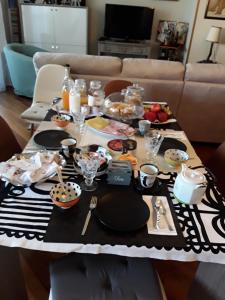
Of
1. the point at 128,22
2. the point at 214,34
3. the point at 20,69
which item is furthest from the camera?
the point at 128,22

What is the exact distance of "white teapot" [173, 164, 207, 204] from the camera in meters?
0.89

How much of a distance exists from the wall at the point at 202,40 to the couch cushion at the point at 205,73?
97.0 inches

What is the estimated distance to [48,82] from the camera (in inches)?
91.0

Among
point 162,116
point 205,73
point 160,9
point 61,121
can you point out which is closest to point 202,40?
point 160,9

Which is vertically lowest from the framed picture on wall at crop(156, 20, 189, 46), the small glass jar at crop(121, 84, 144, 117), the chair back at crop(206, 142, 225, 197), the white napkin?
the chair back at crop(206, 142, 225, 197)

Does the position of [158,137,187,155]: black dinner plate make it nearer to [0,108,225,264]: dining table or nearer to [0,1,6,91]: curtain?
[0,108,225,264]: dining table

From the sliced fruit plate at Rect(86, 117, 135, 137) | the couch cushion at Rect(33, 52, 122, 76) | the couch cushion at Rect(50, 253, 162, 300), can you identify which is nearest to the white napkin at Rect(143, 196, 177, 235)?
the couch cushion at Rect(50, 253, 162, 300)

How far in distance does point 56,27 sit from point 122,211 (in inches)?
172

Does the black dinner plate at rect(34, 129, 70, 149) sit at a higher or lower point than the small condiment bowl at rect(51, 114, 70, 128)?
lower

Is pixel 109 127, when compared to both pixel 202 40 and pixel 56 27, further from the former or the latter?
pixel 202 40

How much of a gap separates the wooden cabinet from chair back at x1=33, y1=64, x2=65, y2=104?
8.12 ft

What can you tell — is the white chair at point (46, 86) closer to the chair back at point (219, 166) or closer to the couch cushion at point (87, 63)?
A: the couch cushion at point (87, 63)

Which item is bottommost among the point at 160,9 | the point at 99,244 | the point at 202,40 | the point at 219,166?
the point at 219,166

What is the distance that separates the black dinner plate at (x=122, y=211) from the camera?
0.81m
